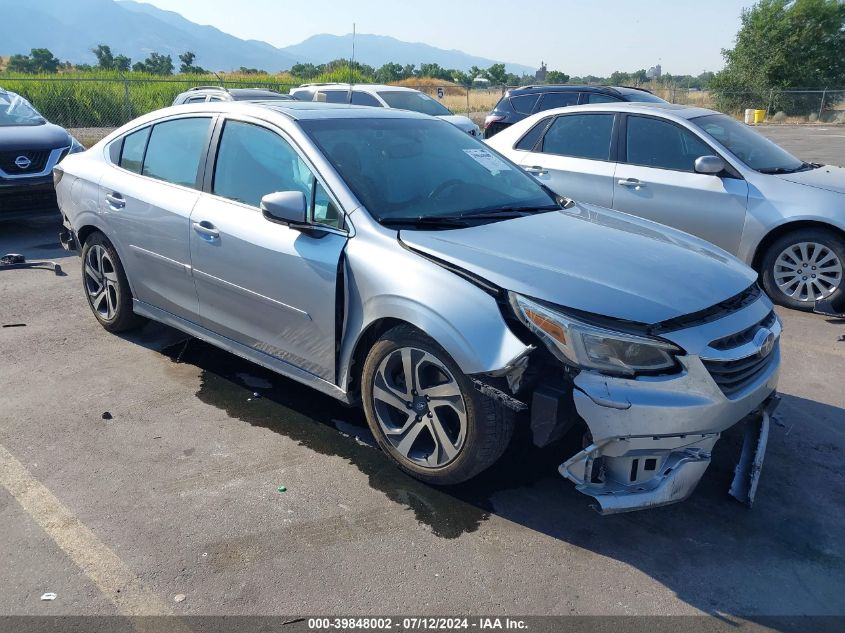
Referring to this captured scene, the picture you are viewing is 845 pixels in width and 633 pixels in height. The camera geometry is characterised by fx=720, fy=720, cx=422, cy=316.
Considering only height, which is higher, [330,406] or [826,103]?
[826,103]

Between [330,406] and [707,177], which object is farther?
[707,177]

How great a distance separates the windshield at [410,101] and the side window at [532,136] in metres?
6.79

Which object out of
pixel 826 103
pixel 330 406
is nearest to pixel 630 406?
pixel 330 406

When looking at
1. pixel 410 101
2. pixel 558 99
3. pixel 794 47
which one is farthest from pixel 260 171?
pixel 794 47

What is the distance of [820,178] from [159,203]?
5547 millimetres

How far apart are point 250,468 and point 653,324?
2095mm

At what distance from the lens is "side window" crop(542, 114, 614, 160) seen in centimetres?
721

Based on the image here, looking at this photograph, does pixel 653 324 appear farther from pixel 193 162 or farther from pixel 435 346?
pixel 193 162

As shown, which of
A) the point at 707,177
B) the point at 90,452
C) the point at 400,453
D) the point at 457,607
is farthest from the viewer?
the point at 707,177

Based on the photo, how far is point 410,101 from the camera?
15.0 metres

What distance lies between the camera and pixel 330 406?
14.3 ft

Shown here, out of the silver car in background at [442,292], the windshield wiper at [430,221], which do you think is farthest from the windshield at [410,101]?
the windshield wiper at [430,221]

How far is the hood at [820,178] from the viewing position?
243 inches

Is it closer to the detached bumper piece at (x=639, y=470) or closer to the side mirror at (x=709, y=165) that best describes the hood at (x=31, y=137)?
the side mirror at (x=709, y=165)
